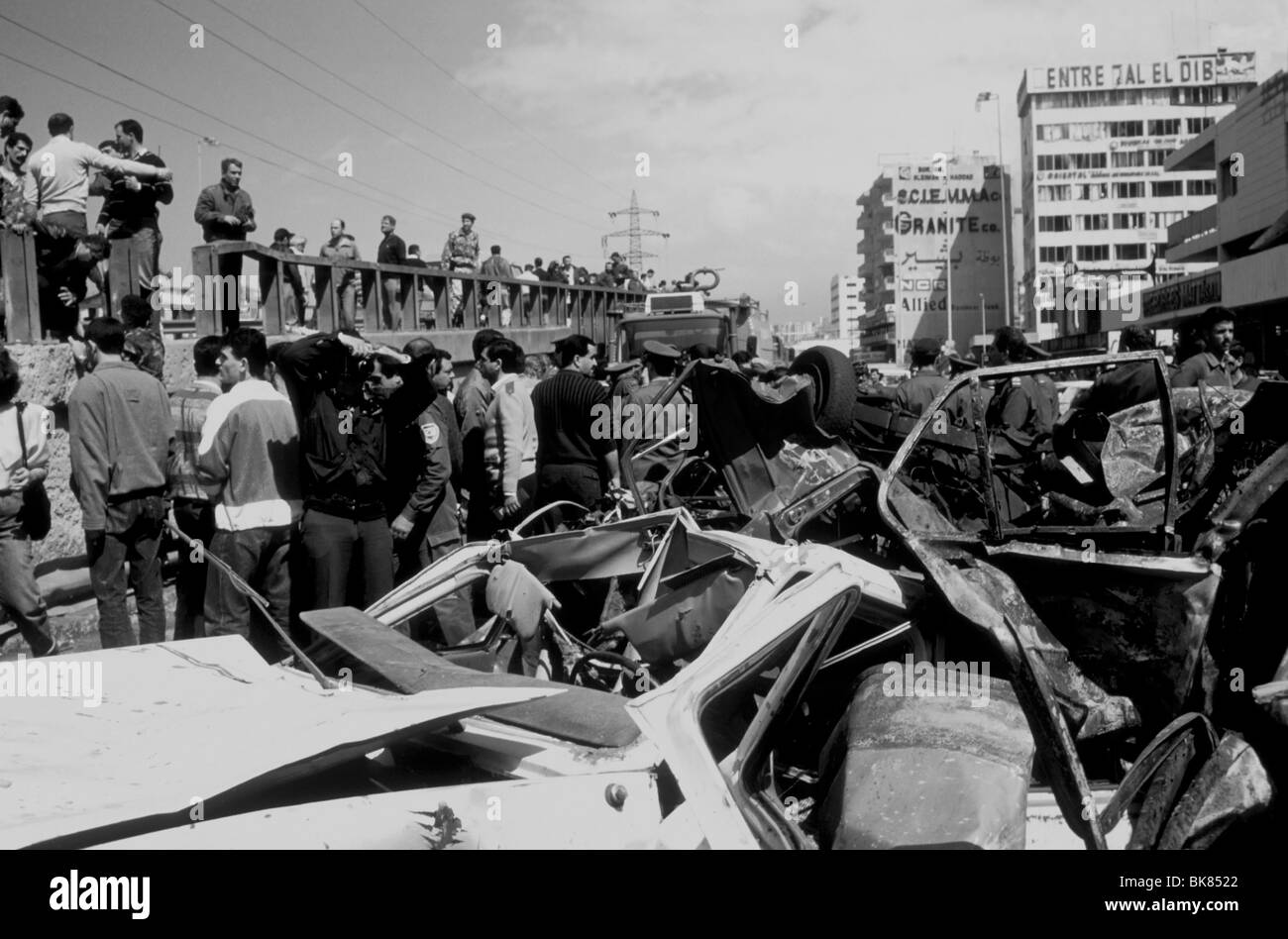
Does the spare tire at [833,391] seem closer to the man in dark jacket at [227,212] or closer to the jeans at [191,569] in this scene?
the jeans at [191,569]

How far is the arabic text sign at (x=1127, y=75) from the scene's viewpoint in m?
99.6

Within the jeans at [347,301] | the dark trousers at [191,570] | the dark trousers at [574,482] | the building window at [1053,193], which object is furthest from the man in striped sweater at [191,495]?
the building window at [1053,193]

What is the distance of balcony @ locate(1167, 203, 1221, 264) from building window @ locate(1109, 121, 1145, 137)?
4318 cm

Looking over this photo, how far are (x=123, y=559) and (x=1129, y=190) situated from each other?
10834 cm

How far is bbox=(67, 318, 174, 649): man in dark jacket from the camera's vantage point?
5.51m

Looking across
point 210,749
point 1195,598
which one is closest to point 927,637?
point 1195,598

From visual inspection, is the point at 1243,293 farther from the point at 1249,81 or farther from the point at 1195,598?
the point at 1249,81

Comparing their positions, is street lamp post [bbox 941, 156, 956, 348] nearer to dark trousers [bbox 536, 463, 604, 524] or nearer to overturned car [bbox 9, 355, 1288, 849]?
dark trousers [bbox 536, 463, 604, 524]

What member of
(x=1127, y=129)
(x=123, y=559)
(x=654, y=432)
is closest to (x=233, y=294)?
(x=123, y=559)

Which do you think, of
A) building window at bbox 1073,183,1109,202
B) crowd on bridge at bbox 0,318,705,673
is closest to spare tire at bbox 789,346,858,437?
crowd on bridge at bbox 0,318,705,673

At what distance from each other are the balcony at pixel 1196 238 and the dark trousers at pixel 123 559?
50728 mm
